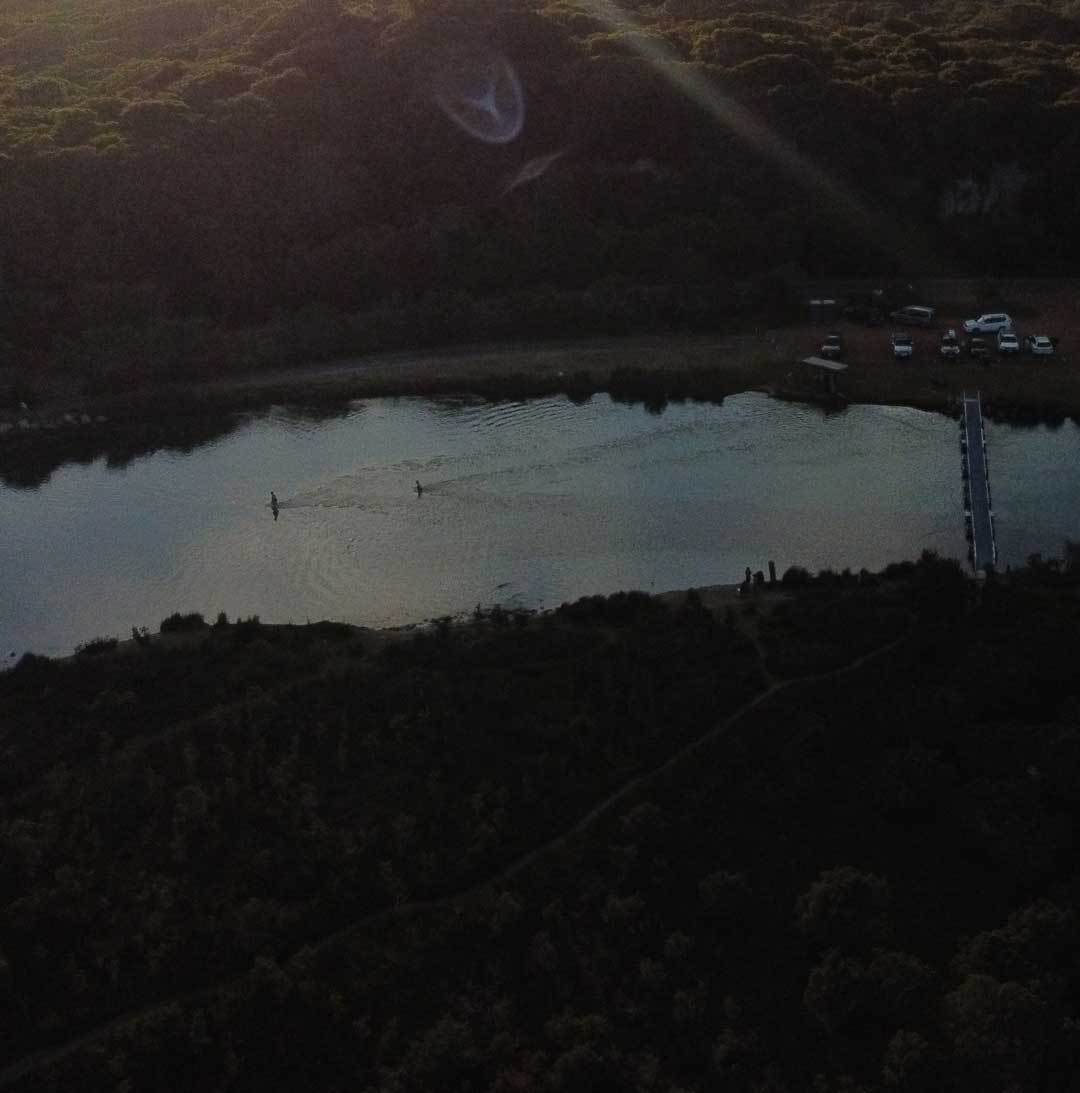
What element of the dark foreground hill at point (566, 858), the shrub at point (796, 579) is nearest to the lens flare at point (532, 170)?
the shrub at point (796, 579)

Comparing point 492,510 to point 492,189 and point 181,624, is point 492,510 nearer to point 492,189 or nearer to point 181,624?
point 181,624

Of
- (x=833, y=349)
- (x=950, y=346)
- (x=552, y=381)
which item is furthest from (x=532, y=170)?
(x=950, y=346)

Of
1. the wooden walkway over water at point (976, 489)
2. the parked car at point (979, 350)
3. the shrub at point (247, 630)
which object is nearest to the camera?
the shrub at point (247, 630)

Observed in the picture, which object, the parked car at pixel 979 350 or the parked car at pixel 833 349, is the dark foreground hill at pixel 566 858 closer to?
the parked car at pixel 979 350

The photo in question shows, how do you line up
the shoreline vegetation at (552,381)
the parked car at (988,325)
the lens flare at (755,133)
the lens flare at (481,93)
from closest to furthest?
the shoreline vegetation at (552,381) < the parked car at (988,325) < the lens flare at (755,133) < the lens flare at (481,93)

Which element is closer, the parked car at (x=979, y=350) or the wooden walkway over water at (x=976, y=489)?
the wooden walkway over water at (x=976, y=489)

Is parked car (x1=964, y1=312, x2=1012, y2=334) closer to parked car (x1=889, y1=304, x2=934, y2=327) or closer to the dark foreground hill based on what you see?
parked car (x1=889, y1=304, x2=934, y2=327)

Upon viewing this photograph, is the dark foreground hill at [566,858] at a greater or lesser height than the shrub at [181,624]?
lesser

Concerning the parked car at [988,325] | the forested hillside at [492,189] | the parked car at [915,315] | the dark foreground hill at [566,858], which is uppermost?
the forested hillside at [492,189]
